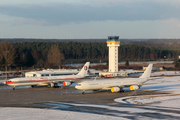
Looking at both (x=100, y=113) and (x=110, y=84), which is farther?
(x=110, y=84)

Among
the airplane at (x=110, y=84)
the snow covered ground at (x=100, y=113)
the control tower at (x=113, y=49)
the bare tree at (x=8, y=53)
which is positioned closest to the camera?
the snow covered ground at (x=100, y=113)

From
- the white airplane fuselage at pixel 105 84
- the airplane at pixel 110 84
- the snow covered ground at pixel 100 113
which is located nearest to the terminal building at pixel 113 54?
the airplane at pixel 110 84

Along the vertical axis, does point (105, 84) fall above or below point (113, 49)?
below

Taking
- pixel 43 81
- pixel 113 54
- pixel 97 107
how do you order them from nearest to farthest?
pixel 97 107 < pixel 43 81 < pixel 113 54

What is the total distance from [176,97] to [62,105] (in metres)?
27.1

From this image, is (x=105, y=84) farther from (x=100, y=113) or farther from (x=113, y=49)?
(x=113, y=49)

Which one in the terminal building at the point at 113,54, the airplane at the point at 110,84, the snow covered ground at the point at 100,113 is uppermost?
the terminal building at the point at 113,54

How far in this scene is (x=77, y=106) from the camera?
5203 cm

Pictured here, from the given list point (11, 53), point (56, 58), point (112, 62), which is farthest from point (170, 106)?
point (56, 58)

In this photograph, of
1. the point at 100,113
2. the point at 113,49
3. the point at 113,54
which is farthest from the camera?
the point at 113,54

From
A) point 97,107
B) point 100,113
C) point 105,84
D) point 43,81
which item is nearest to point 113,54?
point 43,81

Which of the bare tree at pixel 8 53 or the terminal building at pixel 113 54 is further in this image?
the bare tree at pixel 8 53

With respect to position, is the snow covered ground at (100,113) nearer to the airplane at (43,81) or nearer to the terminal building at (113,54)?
the airplane at (43,81)

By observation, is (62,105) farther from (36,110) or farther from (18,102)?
(18,102)
